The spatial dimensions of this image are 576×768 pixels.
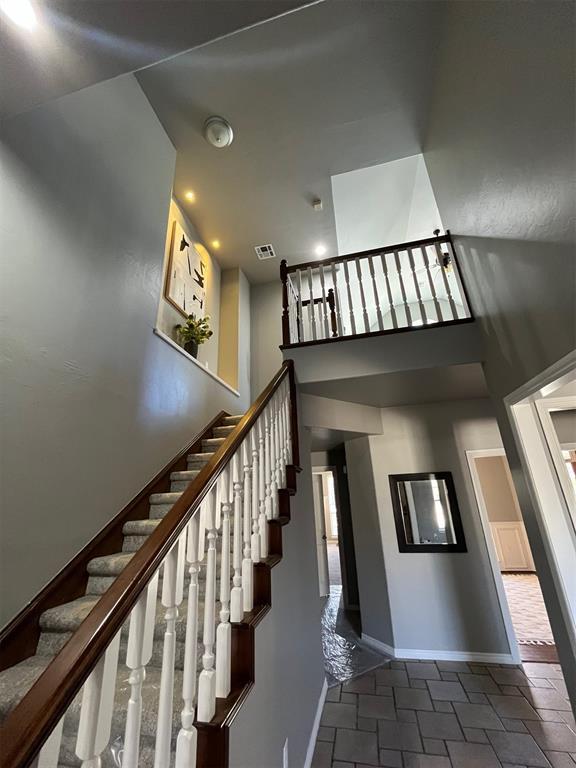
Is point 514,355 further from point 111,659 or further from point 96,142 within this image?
point 96,142

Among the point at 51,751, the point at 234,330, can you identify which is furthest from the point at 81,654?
the point at 234,330

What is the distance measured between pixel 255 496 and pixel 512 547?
6.74 meters

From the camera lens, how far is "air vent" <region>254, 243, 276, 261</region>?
17.0 feet

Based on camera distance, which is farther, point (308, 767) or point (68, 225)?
point (68, 225)

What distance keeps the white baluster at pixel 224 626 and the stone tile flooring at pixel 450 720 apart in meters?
1.52

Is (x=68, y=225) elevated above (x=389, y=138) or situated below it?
below

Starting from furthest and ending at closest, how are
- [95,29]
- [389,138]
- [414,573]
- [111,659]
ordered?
[389,138], [414,573], [95,29], [111,659]

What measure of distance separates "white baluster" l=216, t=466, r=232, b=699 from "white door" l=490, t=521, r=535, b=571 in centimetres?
651

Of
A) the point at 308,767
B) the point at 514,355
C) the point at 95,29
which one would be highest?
the point at 95,29

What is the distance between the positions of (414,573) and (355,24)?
202 inches

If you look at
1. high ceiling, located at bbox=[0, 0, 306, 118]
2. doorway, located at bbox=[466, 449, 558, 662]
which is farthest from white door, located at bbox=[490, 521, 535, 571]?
high ceiling, located at bbox=[0, 0, 306, 118]

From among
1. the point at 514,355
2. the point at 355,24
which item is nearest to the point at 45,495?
the point at 514,355

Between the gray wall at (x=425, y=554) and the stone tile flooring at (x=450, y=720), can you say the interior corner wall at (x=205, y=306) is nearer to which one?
the gray wall at (x=425, y=554)

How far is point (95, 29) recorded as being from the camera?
3.98 feet
